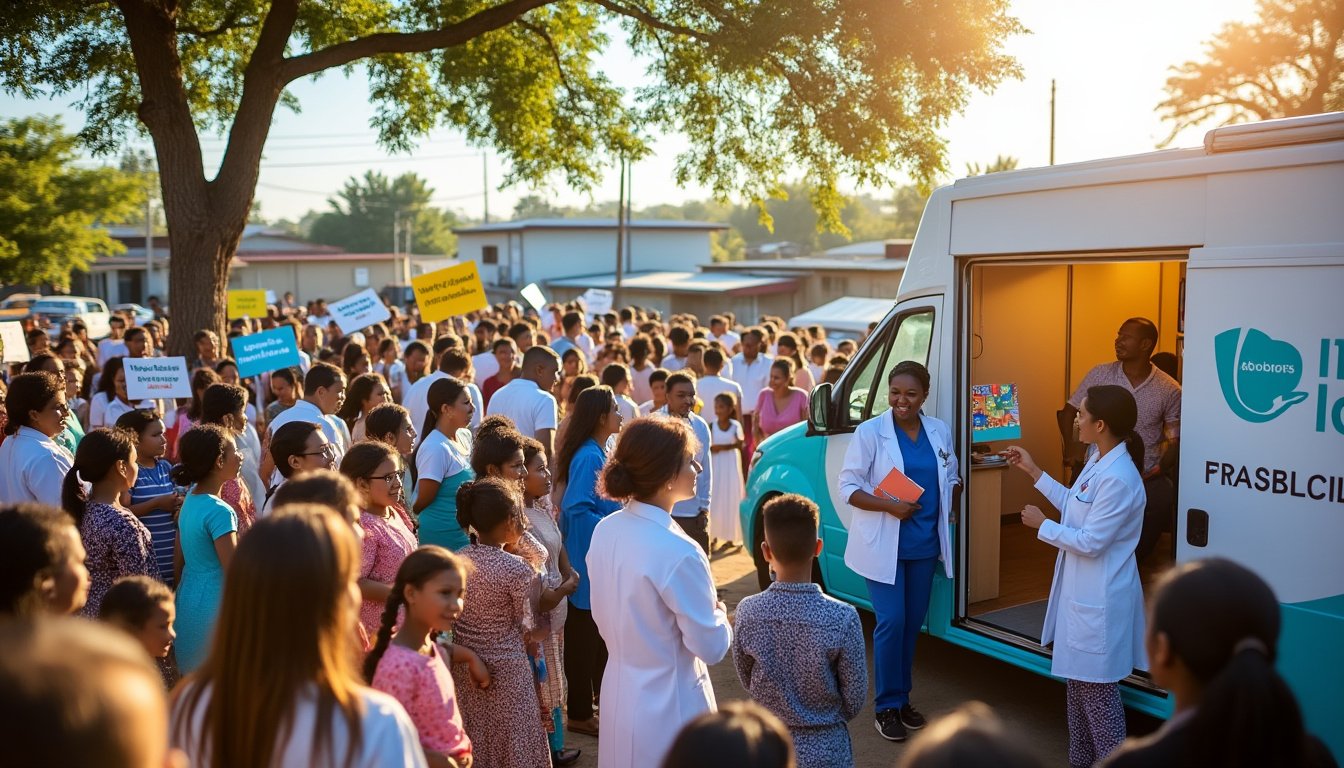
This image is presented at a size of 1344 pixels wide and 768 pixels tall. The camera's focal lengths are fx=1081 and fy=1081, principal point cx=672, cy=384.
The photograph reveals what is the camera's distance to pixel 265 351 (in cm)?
997

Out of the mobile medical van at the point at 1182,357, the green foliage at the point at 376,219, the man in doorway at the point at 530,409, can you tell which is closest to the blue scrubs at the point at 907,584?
the mobile medical van at the point at 1182,357

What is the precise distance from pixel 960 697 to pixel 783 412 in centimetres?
399

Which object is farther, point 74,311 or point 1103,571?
point 74,311

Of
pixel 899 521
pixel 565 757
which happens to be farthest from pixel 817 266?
pixel 565 757

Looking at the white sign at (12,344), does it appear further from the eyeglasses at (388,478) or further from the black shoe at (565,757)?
the black shoe at (565,757)

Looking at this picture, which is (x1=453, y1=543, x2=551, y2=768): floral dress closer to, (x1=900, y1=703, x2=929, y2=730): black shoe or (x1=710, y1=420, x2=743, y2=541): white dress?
(x1=900, y1=703, x2=929, y2=730): black shoe

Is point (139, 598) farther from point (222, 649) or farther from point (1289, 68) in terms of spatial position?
point (1289, 68)

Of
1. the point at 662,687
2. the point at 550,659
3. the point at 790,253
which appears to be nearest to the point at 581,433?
the point at 550,659

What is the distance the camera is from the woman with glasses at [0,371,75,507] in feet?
18.6

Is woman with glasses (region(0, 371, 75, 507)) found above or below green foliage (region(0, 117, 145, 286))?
below

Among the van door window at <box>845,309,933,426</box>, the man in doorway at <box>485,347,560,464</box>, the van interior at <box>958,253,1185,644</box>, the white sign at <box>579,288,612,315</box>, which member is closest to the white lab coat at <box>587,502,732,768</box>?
the van interior at <box>958,253,1185,644</box>

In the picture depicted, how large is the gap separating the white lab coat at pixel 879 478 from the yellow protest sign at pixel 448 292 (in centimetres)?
807

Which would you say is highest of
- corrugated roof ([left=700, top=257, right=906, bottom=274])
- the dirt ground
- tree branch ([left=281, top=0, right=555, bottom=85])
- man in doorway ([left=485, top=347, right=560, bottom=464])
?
tree branch ([left=281, top=0, right=555, bottom=85])

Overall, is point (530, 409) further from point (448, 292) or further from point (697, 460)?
point (448, 292)
